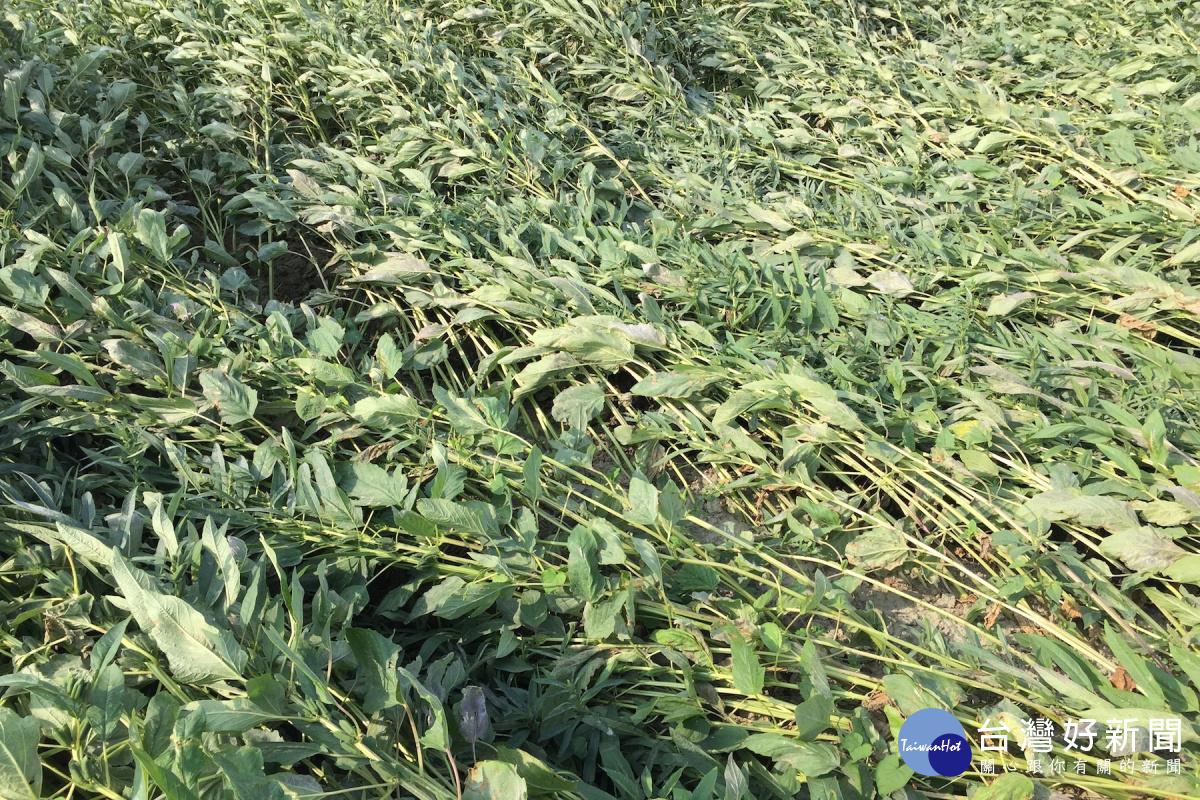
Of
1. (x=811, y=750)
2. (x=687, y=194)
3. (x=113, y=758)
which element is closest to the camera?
(x=113, y=758)

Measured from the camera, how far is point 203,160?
8.68 ft

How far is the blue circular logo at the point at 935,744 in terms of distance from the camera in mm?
1208

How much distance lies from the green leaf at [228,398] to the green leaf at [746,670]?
109cm

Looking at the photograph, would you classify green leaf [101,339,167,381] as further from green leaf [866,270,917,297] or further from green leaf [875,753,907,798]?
green leaf [866,270,917,297]

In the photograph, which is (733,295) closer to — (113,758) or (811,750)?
(811,750)

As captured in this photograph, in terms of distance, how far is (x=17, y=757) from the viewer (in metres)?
0.95

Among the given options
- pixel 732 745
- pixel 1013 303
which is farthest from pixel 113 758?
pixel 1013 303

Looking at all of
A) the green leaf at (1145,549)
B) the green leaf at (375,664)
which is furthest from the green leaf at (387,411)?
the green leaf at (1145,549)

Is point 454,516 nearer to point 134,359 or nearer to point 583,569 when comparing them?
point 583,569

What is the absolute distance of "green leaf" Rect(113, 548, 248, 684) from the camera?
1.08 metres

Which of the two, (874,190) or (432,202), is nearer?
(432,202)

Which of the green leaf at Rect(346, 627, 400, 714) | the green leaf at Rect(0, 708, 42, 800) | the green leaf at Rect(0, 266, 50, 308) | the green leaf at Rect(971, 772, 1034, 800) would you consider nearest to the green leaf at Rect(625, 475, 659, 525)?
the green leaf at Rect(346, 627, 400, 714)

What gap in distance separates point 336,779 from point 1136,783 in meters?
1.12

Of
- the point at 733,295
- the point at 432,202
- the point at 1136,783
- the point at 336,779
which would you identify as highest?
the point at 432,202
